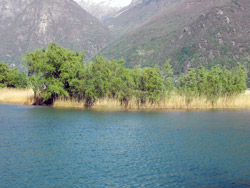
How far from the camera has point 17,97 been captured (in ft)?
149

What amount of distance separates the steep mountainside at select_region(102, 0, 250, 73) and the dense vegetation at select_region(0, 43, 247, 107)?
5985 centimetres

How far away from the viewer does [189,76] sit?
134 ft

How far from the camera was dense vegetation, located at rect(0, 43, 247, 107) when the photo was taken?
124 ft

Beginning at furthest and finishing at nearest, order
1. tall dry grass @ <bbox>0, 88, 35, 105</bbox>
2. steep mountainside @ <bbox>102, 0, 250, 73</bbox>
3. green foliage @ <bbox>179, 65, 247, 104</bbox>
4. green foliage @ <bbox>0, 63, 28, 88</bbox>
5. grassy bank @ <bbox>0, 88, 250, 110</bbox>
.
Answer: steep mountainside @ <bbox>102, 0, 250, 73</bbox>
green foliage @ <bbox>0, 63, 28, 88</bbox>
tall dry grass @ <bbox>0, 88, 35, 105</bbox>
green foliage @ <bbox>179, 65, 247, 104</bbox>
grassy bank @ <bbox>0, 88, 250, 110</bbox>

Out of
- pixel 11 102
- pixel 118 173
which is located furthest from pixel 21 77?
pixel 118 173

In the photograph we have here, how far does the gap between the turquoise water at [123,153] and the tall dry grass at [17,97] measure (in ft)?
55.7

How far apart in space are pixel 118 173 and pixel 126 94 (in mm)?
24704

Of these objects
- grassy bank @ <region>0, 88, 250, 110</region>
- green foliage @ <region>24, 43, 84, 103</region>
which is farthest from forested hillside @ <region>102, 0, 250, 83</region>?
green foliage @ <region>24, 43, 84, 103</region>

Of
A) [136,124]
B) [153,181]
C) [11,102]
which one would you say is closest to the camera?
[153,181]

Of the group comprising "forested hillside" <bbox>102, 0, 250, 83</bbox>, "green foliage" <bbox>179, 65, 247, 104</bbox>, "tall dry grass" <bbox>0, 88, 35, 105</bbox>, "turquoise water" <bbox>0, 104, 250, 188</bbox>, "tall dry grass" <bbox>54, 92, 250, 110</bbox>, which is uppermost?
"forested hillside" <bbox>102, 0, 250, 83</bbox>

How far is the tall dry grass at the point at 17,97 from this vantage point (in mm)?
43969

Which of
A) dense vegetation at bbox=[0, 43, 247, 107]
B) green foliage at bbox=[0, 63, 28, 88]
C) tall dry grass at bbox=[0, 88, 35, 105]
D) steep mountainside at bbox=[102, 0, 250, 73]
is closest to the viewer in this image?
dense vegetation at bbox=[0, 43, 247, 107]

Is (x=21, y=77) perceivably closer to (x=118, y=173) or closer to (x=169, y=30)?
(x=118, y=173)

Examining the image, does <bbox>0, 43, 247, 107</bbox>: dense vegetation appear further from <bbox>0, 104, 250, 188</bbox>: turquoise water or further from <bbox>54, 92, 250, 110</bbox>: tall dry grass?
<bbox>0, 104, 250, 188</bbox>: turquoise water
